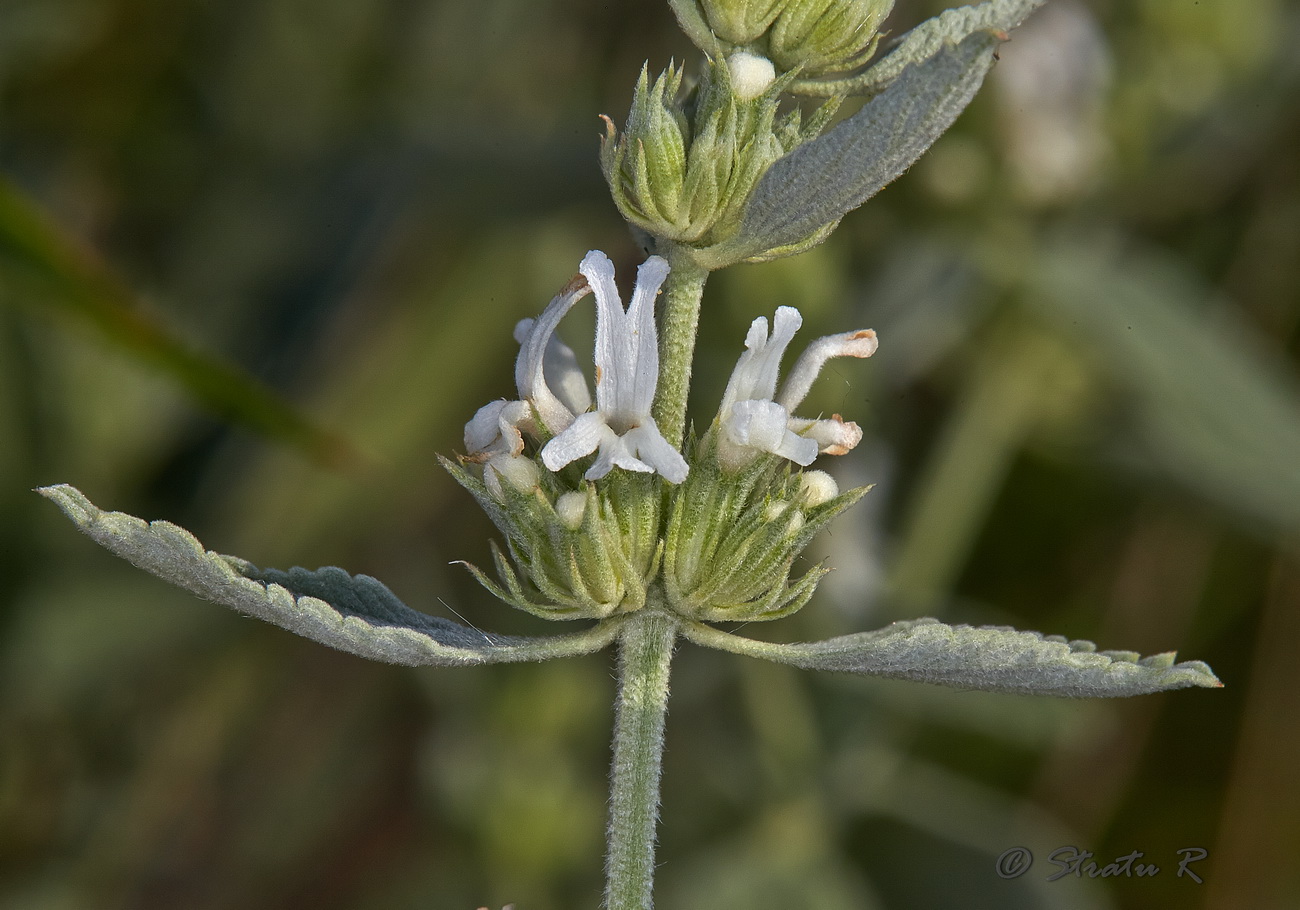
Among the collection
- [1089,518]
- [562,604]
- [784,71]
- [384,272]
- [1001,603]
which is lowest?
[562,604]

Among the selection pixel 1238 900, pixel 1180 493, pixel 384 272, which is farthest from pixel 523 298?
pixel 1238 900

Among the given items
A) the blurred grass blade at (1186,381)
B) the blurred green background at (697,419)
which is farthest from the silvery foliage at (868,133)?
the blurred grass blade at (1186,381)

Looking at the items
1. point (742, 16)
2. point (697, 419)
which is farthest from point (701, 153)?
point (697, 419)

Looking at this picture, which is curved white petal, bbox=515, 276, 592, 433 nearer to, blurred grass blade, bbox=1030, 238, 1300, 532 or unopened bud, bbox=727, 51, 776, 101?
unopened bud, bbox=727, 51, 776, 101

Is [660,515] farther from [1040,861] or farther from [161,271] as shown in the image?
[161,271]

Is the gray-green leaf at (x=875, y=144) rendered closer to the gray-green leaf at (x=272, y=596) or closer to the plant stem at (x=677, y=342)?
the plant stem at (x=677, y=342)

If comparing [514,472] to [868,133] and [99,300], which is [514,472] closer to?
[868,133]
